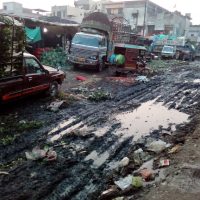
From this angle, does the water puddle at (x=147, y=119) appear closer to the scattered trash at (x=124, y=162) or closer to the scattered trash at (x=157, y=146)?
the scattered trash at (x=157, y=146)

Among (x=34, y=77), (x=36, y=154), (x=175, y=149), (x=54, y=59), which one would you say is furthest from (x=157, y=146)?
(x=54, y=59)

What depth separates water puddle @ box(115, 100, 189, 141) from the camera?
358 inches

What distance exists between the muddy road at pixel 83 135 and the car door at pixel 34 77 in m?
0.59

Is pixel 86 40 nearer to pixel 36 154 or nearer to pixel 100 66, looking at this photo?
pixel 100 66

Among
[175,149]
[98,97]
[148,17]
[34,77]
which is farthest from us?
[148,17]

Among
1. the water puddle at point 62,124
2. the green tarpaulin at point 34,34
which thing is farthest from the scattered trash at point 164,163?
the green tarpaulin at point 34,34

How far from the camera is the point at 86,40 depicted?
20328 millimetres

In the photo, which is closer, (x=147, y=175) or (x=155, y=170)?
(x=147, y=175)

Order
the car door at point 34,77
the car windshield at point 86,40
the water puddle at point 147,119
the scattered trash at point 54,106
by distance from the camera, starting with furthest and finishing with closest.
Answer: the car windshield at point 86,40 < the scattered trash at point 54,106 < the car door at point 34,77 < the water puddle at point 147,119

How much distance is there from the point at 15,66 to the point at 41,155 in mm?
4155

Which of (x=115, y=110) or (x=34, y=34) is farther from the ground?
(x=34, y=34)

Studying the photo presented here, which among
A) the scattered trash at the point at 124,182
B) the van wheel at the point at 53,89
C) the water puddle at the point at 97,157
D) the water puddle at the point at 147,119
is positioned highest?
the van wheel at the point at 53,89

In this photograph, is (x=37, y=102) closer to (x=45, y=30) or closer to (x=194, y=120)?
(x=194, y=120)

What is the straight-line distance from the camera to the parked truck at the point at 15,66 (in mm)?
9172
